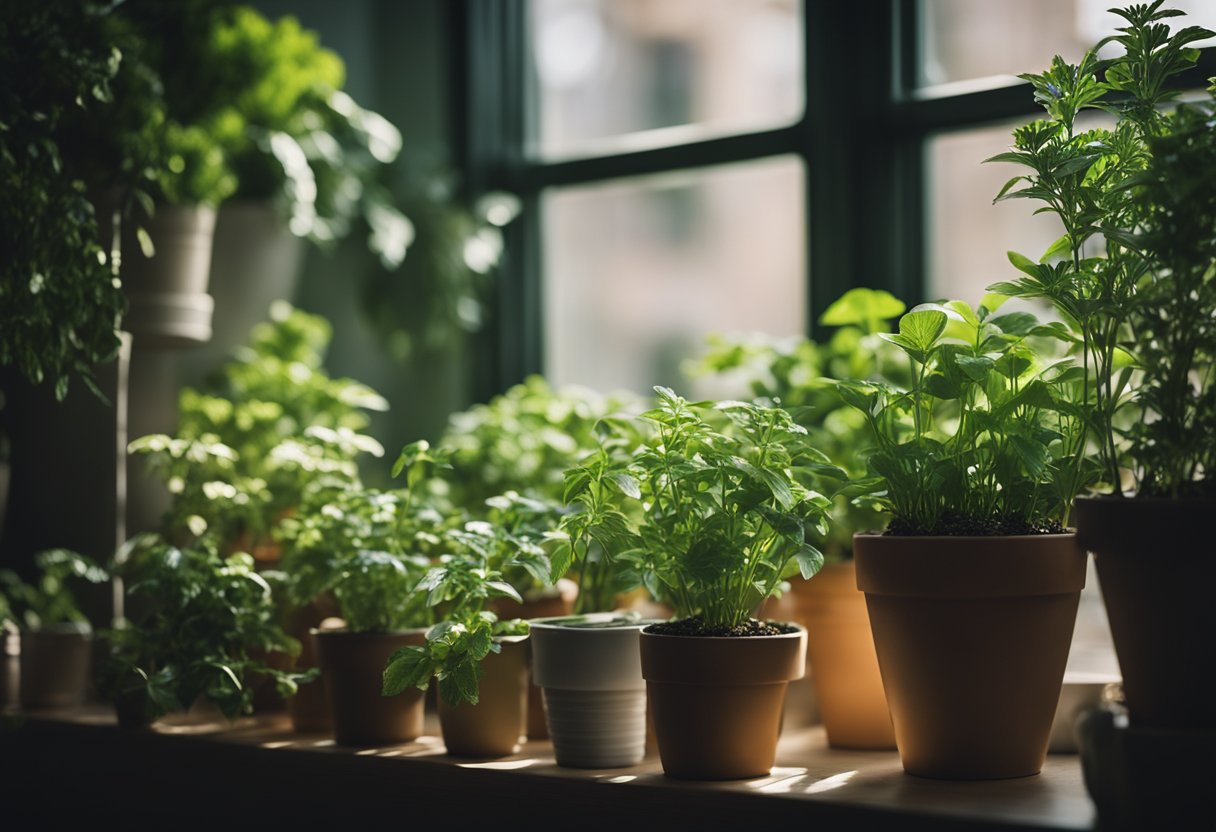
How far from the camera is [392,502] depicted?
155 centimetres

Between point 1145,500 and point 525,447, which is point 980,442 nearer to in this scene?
point 1145,500

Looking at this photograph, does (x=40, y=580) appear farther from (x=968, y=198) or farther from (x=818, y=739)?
(x=968, y=198)

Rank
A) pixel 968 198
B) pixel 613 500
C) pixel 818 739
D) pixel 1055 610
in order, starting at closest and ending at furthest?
1. pixel 1055 610
2. pixel 613 500
3. pixel 818 739
4. pixel 968 198

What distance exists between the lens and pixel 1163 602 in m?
1.13

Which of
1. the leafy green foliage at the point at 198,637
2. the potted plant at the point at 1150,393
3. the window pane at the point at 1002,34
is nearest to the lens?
the potted plant at the point at 1150,393

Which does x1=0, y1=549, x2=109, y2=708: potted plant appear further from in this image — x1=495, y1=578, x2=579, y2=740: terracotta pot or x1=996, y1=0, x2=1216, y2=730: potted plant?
x1=996, y1=0, x2=1216, y2=730: potted plant

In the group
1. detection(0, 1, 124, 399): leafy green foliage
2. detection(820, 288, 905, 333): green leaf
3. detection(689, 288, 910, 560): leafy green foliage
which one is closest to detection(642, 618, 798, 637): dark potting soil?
detection(689, 288, 910, 560): leafy green foliage

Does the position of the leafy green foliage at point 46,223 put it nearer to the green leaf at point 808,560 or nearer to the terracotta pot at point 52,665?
the terracotta pot at point 52,665

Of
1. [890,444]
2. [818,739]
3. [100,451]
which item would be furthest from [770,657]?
[100,451]

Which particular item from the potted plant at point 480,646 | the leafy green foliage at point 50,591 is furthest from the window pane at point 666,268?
the leafy green foliage at point 50,591

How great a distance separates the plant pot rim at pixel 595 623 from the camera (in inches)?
54.5

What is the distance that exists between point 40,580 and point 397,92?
1.14 meters

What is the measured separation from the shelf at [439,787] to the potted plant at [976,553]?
0.20ft

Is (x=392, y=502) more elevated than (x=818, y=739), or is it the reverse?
(x=392, y=502)
